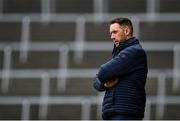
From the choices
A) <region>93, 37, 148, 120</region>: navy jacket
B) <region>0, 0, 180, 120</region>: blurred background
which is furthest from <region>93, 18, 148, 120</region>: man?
<region>0, 0, 180, 120</region>: blurred background

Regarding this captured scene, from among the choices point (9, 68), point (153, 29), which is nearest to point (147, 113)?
point (153, 29)

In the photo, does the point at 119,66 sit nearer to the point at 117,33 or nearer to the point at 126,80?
the point at 126,80

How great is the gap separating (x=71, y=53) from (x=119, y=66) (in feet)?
21.4

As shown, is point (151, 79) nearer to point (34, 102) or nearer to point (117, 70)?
point (34, 102)

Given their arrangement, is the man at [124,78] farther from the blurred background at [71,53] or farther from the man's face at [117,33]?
the blurred background at [71,53]

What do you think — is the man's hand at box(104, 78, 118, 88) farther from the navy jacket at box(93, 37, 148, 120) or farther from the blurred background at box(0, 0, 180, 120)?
the blurred background at box(0, 0, 180, 120)

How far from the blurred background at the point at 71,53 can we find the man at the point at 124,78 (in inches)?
217

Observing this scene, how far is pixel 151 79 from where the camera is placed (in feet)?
37.4

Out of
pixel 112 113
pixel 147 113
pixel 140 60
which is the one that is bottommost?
pixel 147 113

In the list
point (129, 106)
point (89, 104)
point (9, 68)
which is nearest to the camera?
point (129, 106)

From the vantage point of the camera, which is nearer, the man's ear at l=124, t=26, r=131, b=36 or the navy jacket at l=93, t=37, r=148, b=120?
the navy jacket at l=93, t=37, r=148, b=120

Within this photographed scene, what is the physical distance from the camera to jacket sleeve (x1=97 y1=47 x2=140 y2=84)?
533cm

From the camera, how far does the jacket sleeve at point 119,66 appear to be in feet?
17.5

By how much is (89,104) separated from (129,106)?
5781mm
